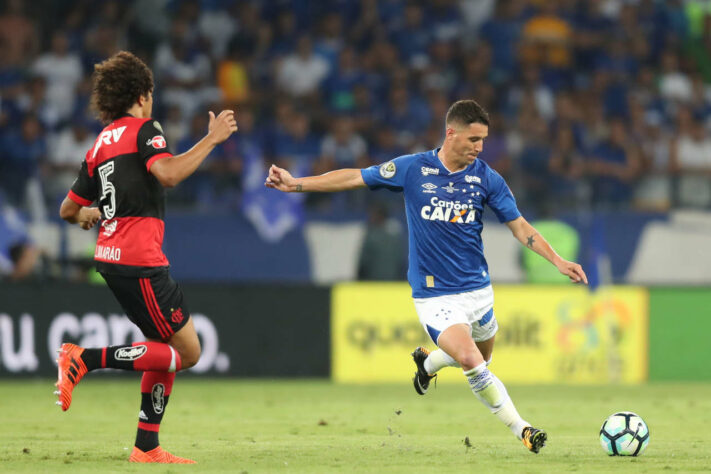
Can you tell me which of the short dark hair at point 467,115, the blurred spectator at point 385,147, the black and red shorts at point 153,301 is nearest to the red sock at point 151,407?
the black and red shorts at point 153,301

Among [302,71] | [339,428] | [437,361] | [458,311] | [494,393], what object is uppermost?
[302,71]

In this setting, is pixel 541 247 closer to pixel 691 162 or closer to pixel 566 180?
pixel 566 180

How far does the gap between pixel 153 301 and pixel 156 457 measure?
97 centimetres

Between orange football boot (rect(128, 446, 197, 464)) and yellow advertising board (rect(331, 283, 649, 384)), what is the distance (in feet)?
26.0

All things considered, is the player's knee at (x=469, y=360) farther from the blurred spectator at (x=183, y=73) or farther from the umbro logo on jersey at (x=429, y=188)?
the blurred spectator at (x=183, y=73)

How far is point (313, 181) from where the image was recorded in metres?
7.90

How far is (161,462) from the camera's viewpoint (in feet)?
23.7

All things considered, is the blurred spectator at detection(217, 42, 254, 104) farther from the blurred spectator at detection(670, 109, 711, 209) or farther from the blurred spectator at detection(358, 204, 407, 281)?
the blurred spectator at detection(670, 109, 711, 209)

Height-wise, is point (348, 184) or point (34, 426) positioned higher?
point (348, 184)

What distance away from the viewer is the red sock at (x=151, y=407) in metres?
7.34

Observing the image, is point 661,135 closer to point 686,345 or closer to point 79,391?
point 686,345

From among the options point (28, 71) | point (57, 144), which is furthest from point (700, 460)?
point (28, 71)

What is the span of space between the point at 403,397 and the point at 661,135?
7.70 metres

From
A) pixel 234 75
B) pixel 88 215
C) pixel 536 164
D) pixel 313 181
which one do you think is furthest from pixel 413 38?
pixel 88 215
